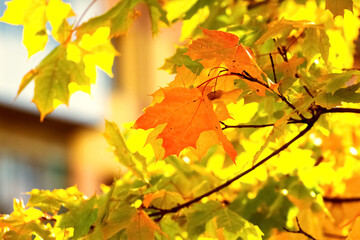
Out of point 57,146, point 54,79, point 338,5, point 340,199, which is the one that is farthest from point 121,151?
point 57,146

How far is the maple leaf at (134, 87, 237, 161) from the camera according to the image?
75 centimetres

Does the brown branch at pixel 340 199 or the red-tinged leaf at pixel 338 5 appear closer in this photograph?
the red-tinged leaf at pixel 338 5

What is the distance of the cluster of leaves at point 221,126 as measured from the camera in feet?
2.51

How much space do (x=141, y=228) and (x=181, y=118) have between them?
0.27 m

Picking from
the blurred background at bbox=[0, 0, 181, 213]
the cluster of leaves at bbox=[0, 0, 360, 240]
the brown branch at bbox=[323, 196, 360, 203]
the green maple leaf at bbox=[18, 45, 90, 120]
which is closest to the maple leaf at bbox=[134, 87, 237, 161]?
the cluster of leaves at bbox=[0, 0, 360, 240]

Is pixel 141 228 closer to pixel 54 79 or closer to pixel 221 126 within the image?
pixel 221 126

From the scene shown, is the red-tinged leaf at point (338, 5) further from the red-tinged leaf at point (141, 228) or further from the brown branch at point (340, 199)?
the brown branch at point (340, 199)

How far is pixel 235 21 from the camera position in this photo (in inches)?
53.7

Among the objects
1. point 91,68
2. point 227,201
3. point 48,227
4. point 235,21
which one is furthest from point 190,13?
point 48,227

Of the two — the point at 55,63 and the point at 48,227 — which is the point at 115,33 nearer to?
the point at 55,63

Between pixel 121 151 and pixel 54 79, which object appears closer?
pixel 121 151

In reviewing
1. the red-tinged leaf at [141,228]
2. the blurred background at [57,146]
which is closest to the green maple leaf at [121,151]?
the red-tinged leaf at [141,228]

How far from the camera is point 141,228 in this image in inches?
36.3

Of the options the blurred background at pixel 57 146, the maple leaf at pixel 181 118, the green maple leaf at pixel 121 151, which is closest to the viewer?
the maple leaf at pixel 181 118
